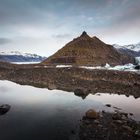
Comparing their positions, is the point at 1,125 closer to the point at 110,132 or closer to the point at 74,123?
the point at 74,123

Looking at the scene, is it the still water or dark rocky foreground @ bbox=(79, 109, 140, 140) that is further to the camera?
the still water

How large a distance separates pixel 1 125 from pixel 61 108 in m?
6.00

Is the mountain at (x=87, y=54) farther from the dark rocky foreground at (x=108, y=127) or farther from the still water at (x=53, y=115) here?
the dark rocky foreground at (x=108, y=127)

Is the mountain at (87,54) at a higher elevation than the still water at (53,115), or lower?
higher

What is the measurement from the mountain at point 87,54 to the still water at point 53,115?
6792 cm

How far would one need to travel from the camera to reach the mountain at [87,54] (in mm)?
95188

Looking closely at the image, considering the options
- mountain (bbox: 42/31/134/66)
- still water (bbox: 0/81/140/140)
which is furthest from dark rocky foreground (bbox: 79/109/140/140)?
mountain (bbox: 42/31/134/66)

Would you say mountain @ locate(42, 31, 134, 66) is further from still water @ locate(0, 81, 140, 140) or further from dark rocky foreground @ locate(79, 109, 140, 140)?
dark rocky foreground @ locate(79, 109, 140, 140)

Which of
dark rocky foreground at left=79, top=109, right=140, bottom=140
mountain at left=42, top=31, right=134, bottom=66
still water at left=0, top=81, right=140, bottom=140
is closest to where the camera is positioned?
dark rocky foreground at left=79, top=109, right=140, bottom=140

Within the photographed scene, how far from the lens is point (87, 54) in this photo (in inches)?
3900

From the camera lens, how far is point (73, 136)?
1328 cm

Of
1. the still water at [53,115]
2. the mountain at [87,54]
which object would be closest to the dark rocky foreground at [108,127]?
the still water at [53,115]

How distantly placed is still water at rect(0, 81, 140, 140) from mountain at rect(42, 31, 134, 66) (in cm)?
6792

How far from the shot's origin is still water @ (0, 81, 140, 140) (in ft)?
44.8
